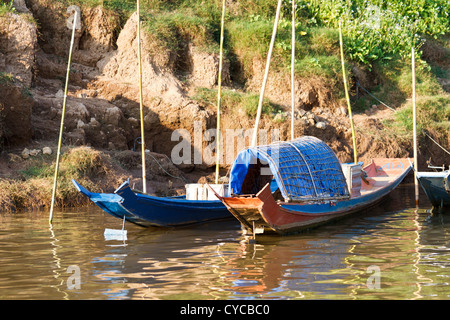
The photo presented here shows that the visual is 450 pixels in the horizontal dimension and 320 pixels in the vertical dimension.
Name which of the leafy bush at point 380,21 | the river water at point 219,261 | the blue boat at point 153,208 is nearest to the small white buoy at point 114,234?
the river water at point 219,261

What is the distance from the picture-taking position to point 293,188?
36.5 ft

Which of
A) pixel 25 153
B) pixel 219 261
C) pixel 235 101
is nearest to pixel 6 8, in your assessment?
pixel 25 153

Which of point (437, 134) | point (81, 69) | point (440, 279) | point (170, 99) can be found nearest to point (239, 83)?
point (170, 99)

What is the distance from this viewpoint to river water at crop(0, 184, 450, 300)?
7.10 metres

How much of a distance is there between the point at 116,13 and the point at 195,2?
11.0ft

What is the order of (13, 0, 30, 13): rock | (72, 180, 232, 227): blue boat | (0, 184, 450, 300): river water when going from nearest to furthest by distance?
(0, 184, 450, 300): river water → (72, 180, 232, 227): blue boat → (13, 0, 30, 13): rock

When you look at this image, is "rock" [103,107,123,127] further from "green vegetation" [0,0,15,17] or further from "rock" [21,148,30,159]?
"green vegetation" [0,0,15,17]

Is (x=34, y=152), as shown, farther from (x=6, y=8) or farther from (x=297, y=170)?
(x=297, y=170)

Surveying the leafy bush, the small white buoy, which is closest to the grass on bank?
the small white buoy

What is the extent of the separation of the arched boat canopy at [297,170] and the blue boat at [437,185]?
1984 mm

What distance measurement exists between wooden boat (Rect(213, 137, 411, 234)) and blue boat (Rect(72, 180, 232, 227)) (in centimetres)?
73

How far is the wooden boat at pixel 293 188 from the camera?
401 inches

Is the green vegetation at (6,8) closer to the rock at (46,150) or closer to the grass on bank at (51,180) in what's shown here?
the rock at (46,150)

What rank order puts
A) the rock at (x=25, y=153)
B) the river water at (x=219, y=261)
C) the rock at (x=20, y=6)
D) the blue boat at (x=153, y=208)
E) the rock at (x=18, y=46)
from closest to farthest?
the river water at (x=219, y=261) < the blue boat at (x=153, y=208) < the rock at (x=25, y=153) < the rock at (x=18, y=46) < the rock at (x=20, y=6)
